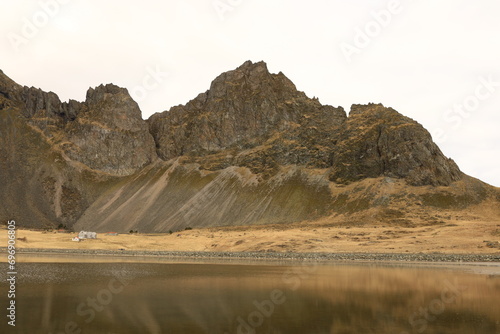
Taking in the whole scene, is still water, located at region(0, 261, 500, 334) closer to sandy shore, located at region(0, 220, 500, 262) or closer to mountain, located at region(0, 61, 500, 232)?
sandy shore, located at region(0, 220, 500, 262)

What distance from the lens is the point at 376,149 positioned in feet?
544

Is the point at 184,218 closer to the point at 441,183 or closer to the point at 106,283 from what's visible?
the point at 441,183

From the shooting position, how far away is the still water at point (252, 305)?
22.3m

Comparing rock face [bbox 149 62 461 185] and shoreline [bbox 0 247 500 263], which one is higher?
rock face [bbox 149 62 461 185]

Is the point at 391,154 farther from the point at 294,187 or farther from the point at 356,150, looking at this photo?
the point at 294,187

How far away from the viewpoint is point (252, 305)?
28.5m

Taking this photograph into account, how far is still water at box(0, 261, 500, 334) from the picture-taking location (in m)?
22.3

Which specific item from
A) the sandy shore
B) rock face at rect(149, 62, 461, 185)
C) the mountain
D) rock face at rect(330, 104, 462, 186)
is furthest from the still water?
rock face at rect(149, 62, 461, 185)

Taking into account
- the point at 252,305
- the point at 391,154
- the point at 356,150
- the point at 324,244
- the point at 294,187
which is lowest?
the point at 252,305

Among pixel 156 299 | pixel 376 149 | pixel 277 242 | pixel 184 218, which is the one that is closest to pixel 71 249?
pixel 277 242

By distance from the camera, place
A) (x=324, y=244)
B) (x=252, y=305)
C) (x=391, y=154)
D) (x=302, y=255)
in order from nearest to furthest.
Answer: (x=252, y=305) → (x=302, y=255) → (x=324, y=244) → (x=391, y=154)

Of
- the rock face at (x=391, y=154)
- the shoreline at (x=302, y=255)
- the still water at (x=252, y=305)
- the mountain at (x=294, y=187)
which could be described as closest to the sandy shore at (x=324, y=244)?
the shoreline at (x=302, y=255)

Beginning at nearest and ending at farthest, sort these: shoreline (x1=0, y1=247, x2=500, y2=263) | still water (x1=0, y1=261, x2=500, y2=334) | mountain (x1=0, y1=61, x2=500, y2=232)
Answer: still water (x1=0, y1=261, x2=500, y2=334), shoreline (x1=0, y1=247, x2=500, y2=263), mountain (x1=0, y1=61, x2=500, y2=232)

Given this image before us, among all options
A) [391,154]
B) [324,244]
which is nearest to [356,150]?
[391,154]
